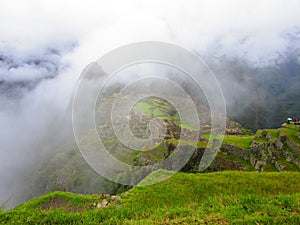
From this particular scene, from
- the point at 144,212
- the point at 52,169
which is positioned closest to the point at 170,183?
the point at 144,212

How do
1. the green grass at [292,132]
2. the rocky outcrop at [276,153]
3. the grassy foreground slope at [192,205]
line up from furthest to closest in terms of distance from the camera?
the green grass at [292,132] → the rocky outcrop at [276,153] → the grassy foreground slope at [192,205]

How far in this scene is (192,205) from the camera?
9234 millimetres

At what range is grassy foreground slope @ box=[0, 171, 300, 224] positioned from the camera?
7426 millimetres

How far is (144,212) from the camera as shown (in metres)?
8.58

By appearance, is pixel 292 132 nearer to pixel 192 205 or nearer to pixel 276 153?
pixel 276 153

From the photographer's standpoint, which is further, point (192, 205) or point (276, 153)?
point (276, 153)

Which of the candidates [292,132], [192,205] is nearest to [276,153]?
[292,132]

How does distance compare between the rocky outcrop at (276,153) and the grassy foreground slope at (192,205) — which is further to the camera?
the rocky outcrop at (276,153)

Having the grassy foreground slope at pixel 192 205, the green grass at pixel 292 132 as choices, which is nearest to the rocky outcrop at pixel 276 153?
the green grass at pixel 292 132

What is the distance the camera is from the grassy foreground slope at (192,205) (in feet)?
24.4

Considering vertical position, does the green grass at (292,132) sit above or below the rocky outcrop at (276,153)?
above

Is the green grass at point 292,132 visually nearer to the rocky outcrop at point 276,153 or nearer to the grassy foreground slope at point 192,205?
the rocky outcrop at point 276,153

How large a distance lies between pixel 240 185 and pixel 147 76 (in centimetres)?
774

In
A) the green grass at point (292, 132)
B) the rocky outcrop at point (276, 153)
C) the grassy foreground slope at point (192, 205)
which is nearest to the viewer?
the grassy foreground slope at point (192, 205)
